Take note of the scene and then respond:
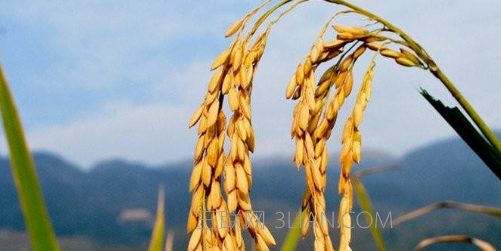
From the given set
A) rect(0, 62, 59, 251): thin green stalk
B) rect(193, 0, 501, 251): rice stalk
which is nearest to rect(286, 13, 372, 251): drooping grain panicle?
rect(193, 0, 501, 251): rice stalk

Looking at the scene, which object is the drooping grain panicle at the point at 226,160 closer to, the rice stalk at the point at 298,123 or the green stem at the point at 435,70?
the rice stalk at the point at 298,123

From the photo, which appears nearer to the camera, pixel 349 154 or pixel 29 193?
pixel 29 193

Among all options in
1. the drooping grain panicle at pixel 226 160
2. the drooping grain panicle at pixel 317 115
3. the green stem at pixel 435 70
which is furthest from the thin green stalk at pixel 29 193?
the green stem at pixel 435 70

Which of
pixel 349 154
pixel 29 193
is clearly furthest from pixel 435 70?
pixel 29 193

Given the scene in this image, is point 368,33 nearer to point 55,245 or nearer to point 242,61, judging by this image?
point 242,61

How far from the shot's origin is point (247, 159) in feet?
2.66

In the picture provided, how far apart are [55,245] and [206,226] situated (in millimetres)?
209

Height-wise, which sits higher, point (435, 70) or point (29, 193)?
point (435, 70)

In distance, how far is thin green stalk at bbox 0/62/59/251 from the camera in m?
0.66

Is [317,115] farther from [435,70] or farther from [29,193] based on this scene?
[29,193]

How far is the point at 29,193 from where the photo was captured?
665 millimetres

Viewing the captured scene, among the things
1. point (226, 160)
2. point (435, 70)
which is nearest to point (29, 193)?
point (226, 160)

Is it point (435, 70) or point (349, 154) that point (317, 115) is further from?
point (435, 70)

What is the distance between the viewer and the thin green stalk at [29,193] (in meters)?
0.66
